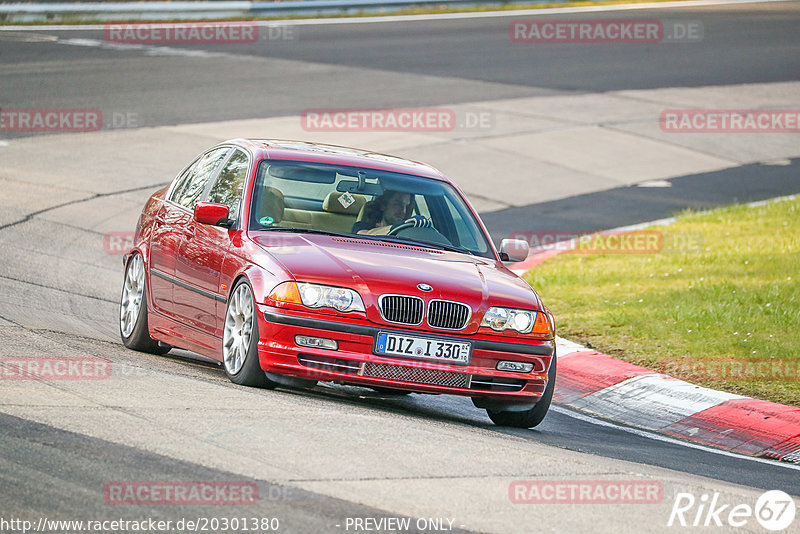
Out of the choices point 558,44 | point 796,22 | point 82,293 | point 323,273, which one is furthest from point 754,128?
point 323,273

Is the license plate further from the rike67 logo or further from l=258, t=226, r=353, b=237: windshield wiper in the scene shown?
the rike67 logo

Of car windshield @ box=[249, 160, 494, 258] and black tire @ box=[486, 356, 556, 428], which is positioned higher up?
car windshield @ box=[249, 160, 494, 258]

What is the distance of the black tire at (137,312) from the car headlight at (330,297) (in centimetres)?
228

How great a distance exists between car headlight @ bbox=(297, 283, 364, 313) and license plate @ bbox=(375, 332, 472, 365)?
241 mm

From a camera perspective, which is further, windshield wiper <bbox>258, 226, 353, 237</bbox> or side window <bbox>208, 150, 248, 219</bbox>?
side window <bbox>208, 150, 248, 219</bbox>

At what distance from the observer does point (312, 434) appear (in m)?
6.66

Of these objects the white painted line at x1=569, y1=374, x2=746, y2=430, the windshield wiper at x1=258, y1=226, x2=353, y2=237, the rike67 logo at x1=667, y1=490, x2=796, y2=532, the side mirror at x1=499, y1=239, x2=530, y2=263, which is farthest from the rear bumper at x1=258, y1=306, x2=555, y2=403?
the white painted line at x1=569, y1=374, x2=746, y2=430

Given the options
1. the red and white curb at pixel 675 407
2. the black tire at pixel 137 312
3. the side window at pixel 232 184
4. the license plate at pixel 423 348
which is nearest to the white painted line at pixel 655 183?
the red and white curb at pixel 675 407

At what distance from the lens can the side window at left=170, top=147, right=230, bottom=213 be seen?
9734mm

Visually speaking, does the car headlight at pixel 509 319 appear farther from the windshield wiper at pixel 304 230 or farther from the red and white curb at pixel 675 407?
the red and white curb at pixel 675 407

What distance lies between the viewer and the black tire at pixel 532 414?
8398 millimetres

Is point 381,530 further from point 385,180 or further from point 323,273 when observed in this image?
point 385,180

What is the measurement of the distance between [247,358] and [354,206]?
60.8 inches

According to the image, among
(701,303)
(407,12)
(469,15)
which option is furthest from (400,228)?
(469,15)
